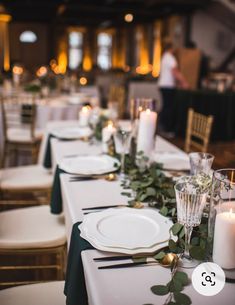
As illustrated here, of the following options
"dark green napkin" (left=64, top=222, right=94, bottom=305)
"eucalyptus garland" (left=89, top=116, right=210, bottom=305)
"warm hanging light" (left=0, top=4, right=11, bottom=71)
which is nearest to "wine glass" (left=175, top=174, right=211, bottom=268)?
"eucalyptus garland" (left=89, top=116, right=210, bottom=305)

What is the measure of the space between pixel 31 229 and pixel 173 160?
2.55 feet

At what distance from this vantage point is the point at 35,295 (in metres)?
1.38

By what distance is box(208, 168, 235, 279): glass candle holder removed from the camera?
0.98m

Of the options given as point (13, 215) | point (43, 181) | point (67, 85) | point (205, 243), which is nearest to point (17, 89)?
point (67, 85)

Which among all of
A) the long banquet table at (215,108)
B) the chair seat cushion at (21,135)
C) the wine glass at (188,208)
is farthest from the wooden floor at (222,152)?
the wine glass at (188,208)

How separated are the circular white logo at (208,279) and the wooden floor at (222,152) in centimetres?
385

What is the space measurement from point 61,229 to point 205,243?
99 cm

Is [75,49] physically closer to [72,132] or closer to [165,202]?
[72,132]

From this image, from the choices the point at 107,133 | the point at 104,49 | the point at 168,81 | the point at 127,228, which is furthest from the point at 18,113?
the point at 104,49

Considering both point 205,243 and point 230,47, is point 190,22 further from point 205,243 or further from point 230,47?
point 205,243

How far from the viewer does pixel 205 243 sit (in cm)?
108

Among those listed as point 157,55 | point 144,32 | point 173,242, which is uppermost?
point 144,32

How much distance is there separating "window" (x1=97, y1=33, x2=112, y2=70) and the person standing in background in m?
11.9

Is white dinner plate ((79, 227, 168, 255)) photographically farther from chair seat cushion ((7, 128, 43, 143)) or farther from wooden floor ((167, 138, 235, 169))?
wooden floor ((167, 138, 235, 169))
